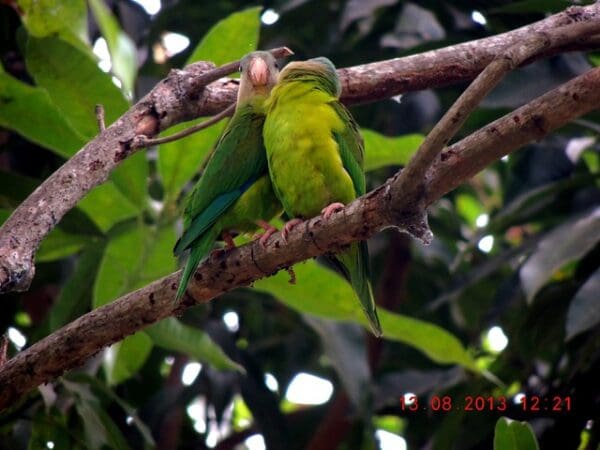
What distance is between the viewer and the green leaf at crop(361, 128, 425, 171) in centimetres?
367

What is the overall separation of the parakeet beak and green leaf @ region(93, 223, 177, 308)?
702 mm

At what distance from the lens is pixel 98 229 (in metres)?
3.86

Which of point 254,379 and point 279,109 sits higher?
point 279,109

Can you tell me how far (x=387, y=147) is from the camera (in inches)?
145

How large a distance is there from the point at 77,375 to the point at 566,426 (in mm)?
2051

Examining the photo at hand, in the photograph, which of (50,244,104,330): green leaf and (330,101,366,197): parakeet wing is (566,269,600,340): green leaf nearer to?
(330,101,366,197): parakeet wing

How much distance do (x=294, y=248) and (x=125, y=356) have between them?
157 cm

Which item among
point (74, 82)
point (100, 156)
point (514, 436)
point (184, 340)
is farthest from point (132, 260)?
point (514, 436)

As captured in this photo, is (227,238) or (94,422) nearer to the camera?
(227,238)

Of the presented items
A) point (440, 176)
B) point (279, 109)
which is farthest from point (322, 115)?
point (440, 176)

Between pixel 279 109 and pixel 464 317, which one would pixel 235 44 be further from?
pixel 464 317

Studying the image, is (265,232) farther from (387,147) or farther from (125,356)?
(125,356)

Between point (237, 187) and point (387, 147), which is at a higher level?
point (387, 147)

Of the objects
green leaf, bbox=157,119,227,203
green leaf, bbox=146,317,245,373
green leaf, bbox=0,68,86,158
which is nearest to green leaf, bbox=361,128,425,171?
green leaf, bbox=157,119,227,203
